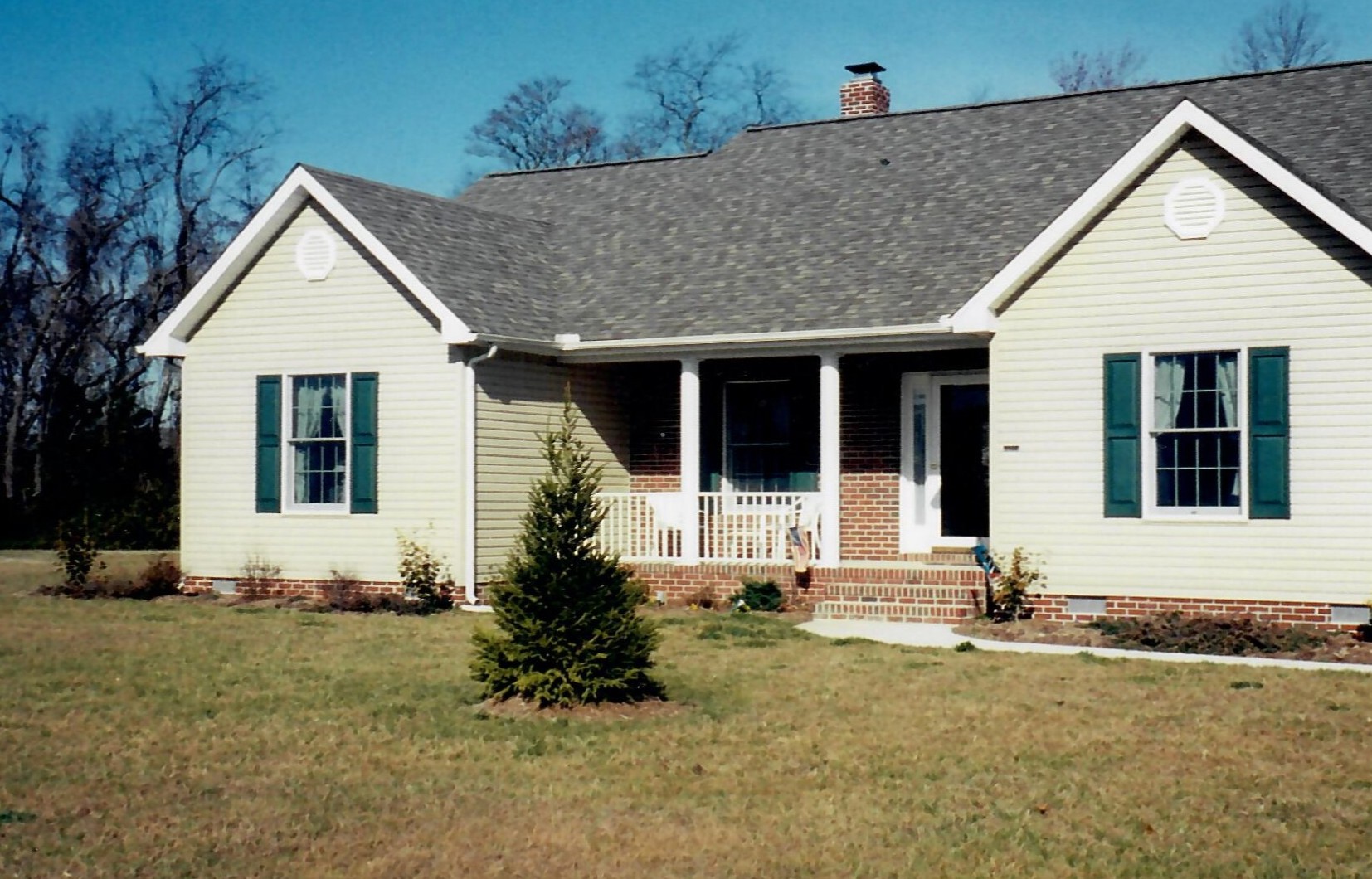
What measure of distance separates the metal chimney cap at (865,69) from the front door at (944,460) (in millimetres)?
7458

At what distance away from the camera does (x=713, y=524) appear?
18.3 m

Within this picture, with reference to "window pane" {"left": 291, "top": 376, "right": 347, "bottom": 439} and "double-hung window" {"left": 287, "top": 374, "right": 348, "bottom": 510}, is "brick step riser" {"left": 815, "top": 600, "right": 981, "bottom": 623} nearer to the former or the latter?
"double-hung window" {"left": 287, "top": 374, "right": 348, "bottom": 510}

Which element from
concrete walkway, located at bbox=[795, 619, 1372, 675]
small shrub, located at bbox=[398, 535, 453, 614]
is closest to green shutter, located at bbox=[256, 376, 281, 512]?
small shrub, located at bbox=[398, 535, 453, 614]

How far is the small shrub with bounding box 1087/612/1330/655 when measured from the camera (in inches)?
534

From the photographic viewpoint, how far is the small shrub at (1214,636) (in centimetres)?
1355

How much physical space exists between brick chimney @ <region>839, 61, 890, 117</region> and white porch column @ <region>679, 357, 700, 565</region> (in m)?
7.46

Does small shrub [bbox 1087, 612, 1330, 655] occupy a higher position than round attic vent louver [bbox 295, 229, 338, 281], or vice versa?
round attic vent louver [bbox 295, 229, 338, 281]

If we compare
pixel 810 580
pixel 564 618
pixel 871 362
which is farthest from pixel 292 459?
pixel 564 618

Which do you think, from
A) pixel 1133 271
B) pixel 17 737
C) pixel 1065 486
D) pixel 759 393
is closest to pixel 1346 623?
pixel 1065 486

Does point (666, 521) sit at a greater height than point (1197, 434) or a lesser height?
lesser

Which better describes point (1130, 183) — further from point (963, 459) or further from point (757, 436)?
point (757, 436)

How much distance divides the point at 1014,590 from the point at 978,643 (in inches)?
49.8

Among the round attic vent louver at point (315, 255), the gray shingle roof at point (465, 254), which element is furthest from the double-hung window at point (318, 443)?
the gray shingle roof at point (465, 254)

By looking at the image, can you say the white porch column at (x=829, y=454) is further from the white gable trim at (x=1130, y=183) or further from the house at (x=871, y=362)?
the white gable trim at (x=1130, y=183)
